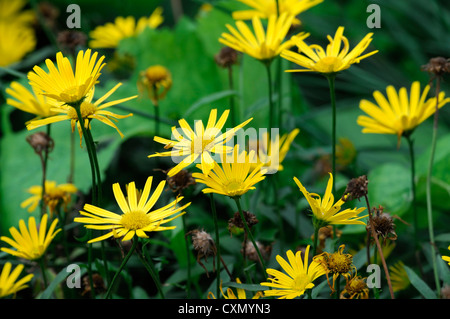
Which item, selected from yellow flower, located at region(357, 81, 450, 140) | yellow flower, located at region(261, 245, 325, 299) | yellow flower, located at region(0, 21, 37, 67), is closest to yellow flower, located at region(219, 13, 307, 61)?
yellow flower, located at region(357, 81, 450, 140)

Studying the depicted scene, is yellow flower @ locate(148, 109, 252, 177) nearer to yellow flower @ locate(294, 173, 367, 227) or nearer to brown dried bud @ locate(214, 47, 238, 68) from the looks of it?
yellow flower @ locate(294, 173, 367, 227)

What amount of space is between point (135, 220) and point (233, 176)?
3.5 inches

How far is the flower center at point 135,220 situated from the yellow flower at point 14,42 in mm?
807

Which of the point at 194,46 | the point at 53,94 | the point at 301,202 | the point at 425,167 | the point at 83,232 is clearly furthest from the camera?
the point at 194,46

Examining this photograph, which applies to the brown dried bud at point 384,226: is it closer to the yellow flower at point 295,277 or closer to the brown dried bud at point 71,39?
the yellow flower at point 295,277

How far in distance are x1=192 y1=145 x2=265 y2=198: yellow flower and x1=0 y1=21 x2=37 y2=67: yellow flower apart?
0.84m

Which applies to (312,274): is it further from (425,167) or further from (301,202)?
(425,167)

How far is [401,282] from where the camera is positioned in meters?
0.56

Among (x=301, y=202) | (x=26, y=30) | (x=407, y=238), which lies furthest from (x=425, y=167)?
(x=26, y=30)

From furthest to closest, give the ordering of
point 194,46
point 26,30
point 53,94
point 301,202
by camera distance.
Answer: point 26,30 → point 194,46 → point 301,202 → point 53,94

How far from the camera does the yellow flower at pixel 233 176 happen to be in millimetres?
399

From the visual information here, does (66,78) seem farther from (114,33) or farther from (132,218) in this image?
(114,33)

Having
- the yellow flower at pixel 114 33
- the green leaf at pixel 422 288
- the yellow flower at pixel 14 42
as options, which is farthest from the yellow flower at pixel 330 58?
the yellow flower at pixel 14 42
